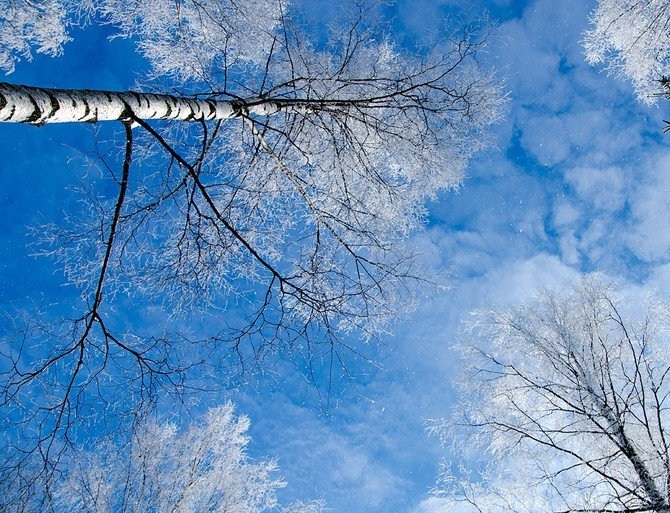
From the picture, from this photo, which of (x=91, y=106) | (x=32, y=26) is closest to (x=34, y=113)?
(x=91, y=106)

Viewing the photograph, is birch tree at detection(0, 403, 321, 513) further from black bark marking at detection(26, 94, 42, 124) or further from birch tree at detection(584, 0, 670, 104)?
birch tree at detection(584, 0, 670, 104)

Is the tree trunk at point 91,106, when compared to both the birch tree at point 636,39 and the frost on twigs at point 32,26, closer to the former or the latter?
the frost on twigs at point 32,26

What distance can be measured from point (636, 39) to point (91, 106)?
24.7 feet

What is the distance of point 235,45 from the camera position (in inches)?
203

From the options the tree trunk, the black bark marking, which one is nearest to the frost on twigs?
the tree trunk

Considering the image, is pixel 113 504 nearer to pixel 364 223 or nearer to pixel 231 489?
pixel 231 489

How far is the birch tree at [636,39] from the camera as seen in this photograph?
602 cm

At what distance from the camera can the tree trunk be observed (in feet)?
6.35

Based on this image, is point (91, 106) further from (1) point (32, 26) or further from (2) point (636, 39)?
(2) point (636, 39)

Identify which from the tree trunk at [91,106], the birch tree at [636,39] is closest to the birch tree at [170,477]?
the tree trunk at [91,106]

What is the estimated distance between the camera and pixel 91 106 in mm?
2332

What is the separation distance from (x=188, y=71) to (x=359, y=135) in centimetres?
232

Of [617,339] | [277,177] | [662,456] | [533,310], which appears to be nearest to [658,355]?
[617,339]

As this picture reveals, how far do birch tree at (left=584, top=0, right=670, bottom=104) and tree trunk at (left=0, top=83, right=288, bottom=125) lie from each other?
6435mm
